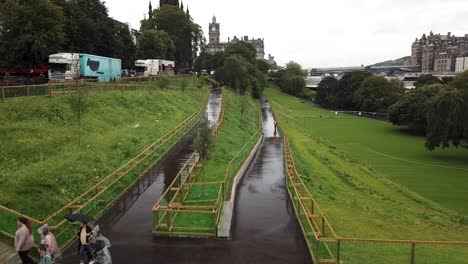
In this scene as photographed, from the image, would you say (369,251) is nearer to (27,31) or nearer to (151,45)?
(27,31)

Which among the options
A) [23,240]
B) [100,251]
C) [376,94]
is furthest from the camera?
[376,94]

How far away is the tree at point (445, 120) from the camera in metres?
46.6

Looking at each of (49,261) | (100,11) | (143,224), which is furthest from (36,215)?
(100,11)

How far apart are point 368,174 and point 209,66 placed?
241ft

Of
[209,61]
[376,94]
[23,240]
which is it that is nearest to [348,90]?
[376,94]

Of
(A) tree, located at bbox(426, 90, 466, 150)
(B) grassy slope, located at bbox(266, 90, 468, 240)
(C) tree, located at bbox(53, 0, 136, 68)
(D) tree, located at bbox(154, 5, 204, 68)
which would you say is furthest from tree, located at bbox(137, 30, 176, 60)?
(A) tree, located at bbox(426, 90, 466, 150)

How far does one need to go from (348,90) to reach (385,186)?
8138cm

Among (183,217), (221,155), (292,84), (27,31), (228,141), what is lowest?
(183,217)

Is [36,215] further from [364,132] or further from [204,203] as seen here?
[364,132]

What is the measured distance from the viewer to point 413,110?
68062 millimetres

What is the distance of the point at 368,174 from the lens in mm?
34031

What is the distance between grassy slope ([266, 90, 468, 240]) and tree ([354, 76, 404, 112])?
32400 mm

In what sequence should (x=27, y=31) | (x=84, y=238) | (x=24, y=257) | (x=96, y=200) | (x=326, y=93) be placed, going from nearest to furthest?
(x=24, y=257) → (x=84, y=238) → (x=96, y=200) → (x=27, y=31) → (x=326, y=93)

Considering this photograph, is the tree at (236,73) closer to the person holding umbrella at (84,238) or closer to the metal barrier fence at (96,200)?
the metal barrier fence at (96,200)
